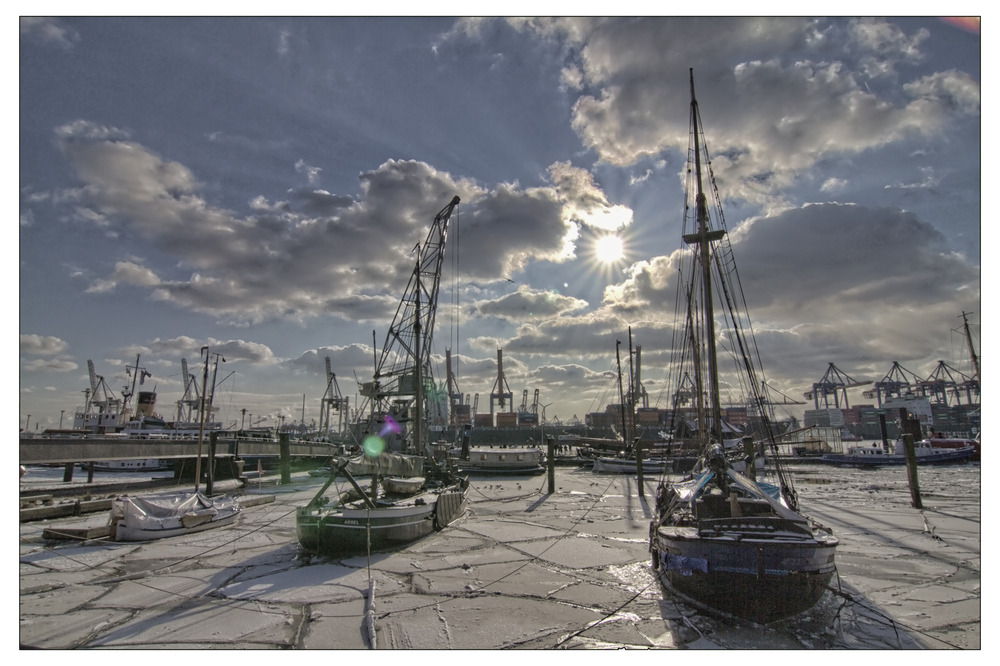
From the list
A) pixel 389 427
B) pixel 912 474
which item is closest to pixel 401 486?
pixel 389 427

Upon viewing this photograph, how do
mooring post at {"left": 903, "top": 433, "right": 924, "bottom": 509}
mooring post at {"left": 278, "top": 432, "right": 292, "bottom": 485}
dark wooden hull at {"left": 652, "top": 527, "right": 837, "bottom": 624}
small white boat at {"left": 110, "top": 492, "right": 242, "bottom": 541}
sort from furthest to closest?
mooring post at {"left": 278, "top": 432, "right": 292, "bottom": 485} < mooring post at {"left": 903, "top": 433, "right": 924, "bottom": 509} < small white boat at {"left": 110, "top": 492, "right": 242, "bottom": 541} < dark wooden hull at {"left": 652, "top": 527, "right": 837, "bottom": 624}

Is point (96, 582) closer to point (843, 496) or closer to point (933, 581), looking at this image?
point (933, 581)

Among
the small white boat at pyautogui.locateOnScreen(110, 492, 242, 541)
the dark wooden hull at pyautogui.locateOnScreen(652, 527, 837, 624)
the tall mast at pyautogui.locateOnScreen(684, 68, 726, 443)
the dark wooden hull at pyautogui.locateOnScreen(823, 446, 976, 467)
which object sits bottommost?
the dark wooden hull at pyautogui.locateOnScreen(823, 446, 976, 467)

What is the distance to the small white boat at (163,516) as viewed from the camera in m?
21.6

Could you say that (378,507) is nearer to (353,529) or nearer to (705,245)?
(353,529)

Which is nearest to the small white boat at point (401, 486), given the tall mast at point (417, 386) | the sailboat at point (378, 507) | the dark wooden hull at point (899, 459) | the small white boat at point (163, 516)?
the sailboat at point (378, 507)

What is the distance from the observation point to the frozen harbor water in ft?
35.9

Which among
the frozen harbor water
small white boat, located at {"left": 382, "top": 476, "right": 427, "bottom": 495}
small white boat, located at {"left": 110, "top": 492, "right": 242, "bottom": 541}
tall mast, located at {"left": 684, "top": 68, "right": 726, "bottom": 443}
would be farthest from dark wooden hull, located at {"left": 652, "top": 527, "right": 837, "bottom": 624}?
small white boat, located at {"left": 110, "top": 492, "right": 242, "bottom": 541}

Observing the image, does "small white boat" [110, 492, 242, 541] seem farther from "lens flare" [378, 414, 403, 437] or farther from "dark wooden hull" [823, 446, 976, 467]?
"dark wooden hull" [823, 446, 976, 467]

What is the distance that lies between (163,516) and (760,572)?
81.0 feet

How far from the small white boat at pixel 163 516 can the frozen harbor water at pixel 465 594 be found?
2.32 feet

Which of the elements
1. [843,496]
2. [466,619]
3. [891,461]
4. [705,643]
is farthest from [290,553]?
[891,461]

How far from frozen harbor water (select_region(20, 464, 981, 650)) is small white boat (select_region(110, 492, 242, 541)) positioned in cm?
71

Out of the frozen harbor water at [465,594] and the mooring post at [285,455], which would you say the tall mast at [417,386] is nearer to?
the frozen harbor water at [465,594]
